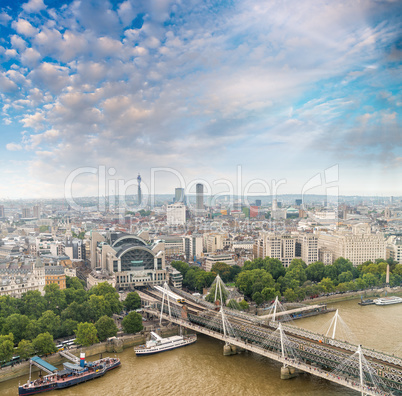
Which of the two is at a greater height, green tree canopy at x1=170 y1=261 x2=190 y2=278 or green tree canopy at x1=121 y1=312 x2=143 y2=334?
green tree canopy at x1=170 y1=261 x2=190 y2=278

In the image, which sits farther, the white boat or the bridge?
the white boat

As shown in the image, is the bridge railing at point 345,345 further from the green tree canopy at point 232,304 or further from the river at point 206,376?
the green tree canopy at point 232,304

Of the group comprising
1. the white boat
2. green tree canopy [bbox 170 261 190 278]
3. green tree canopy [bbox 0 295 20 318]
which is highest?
green tree canopy [bbox 0 295 20 318]

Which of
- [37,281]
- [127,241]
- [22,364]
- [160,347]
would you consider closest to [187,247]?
[127,241]

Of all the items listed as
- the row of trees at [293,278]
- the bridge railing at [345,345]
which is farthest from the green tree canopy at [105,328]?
the row of trees at [293,278]

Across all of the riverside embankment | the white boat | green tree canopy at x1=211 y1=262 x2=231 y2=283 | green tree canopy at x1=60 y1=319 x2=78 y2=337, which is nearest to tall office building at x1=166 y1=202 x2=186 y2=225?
green tree canopy at x1=211 y1=262 x2=231 y2=283

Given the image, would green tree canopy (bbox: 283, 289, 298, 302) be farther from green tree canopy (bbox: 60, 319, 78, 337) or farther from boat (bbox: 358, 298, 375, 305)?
green tree canopy (bbox: 60, 319, 78, 337)

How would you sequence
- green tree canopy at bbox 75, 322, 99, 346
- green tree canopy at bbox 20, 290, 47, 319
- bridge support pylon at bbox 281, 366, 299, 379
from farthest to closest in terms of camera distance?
1. green tree canopy at bbox 20, 290, 47, 319
2. green tree canopy at bbox 75, 322, 99, 346
3. bridge support pylon at bbox 281, 366, 299, 379

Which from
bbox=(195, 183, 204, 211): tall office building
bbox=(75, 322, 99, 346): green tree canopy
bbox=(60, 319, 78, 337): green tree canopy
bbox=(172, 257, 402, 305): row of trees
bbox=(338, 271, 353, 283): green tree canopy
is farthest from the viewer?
bbox=(195, 183, 204, 211): tall office building
